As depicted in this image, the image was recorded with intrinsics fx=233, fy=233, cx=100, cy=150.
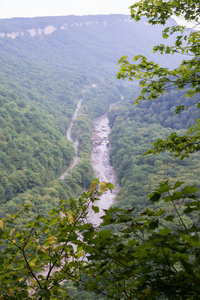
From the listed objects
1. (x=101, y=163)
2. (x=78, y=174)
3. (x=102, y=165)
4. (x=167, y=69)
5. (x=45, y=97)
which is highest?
(x=45, y=97)

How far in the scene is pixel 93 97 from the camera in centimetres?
10369

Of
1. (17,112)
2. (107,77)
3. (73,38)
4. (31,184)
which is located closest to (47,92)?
(17,112)

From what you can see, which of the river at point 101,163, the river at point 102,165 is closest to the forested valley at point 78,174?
the river at point 101,163

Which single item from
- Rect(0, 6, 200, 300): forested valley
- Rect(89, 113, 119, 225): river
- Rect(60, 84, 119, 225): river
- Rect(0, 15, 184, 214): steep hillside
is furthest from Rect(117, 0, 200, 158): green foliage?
Rect(0, 15, 184, 214): steep hillside

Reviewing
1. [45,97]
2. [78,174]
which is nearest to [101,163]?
[78,174]

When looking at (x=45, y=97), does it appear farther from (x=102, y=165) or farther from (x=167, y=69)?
(x=167, y=69)

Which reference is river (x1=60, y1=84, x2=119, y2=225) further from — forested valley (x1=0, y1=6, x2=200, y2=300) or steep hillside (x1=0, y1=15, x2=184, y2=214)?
steep hillside (x1=0, y1=15, x2=184, y2=214)

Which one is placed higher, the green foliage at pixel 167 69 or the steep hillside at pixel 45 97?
the steep hillside at pixel 45 97

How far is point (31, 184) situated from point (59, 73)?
95.2 m

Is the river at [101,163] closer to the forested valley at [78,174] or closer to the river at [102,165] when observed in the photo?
the river at [102,165]

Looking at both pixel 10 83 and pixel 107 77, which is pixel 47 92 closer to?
pixel 10 83

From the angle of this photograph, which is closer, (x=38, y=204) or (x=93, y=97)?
(x=38, y=204)

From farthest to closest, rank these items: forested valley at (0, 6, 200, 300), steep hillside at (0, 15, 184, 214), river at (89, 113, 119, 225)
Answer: steep hillside at (0, 15, 184, 214) < river at (89, 113, 119, 225) < forested valley at (0, 6, 200, 300)

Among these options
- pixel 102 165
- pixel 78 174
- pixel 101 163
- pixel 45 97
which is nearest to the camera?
pixel 78 174
